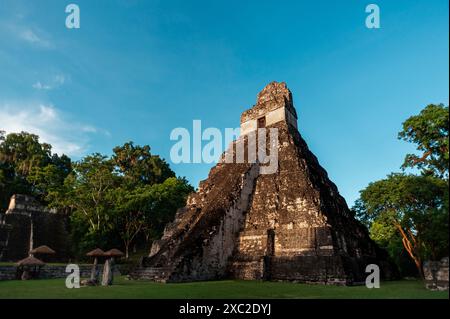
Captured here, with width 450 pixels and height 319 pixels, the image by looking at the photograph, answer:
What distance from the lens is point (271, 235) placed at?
13.3 m

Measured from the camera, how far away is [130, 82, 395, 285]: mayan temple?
38.0 ft

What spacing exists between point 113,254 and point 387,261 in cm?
1344

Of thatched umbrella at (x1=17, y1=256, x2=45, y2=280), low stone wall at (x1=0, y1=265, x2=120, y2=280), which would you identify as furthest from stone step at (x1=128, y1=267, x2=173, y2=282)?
thatched umbrella at (x1=17, y1=256, x2=45, y2=280)

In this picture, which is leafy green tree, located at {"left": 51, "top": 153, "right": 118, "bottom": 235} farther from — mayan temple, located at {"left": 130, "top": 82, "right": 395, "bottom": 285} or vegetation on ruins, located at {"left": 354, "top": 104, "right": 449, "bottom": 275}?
vegetation on ruins, located at {"left": 354, "top": 104, "right": 449, "bottom": 275}

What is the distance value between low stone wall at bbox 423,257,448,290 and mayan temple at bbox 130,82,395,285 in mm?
5186

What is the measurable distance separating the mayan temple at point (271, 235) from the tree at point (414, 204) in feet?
6.25

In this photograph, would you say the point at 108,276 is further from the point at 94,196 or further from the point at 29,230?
the point at 29,230

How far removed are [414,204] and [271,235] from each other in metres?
6.65

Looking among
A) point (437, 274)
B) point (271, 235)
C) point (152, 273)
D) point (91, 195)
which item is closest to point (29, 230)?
point (91, 195)
